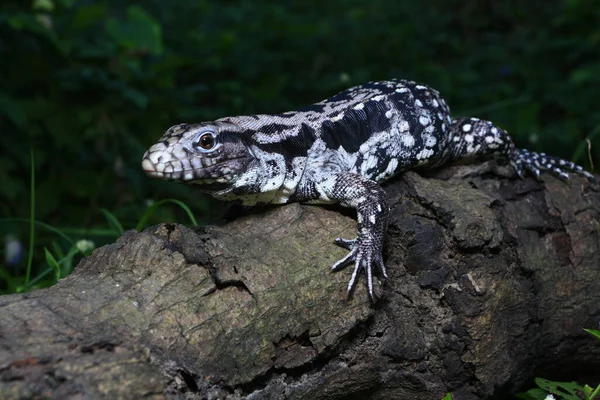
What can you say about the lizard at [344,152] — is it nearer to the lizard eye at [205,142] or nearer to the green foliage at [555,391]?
the lizard eye at [205,142]

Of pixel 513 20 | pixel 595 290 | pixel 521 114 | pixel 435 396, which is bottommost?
pixel 435 396

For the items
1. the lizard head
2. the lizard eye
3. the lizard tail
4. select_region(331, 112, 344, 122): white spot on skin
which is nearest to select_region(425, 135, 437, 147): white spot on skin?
the lizard tail

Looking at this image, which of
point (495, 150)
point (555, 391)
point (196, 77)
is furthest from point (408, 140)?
point (196, 77)

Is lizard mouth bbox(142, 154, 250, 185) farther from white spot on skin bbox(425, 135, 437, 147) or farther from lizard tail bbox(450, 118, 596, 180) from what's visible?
lizard tail bbox(450, 118, 596, 180)

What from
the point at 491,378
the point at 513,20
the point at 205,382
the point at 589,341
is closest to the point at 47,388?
the point at 205,382

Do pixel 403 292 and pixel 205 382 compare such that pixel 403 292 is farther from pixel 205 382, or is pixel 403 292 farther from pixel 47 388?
pixel 47 388

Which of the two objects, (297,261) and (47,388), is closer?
(47,388)

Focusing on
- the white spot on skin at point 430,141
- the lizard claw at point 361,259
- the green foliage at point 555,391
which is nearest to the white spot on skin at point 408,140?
the white spot on skin at point 430,141
